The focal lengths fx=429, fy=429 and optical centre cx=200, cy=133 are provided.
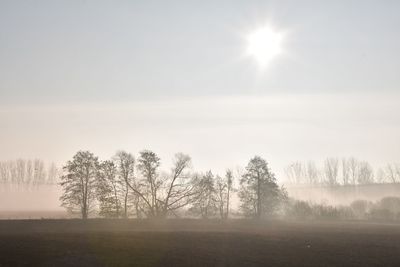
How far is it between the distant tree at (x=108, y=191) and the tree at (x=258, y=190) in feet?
82.3

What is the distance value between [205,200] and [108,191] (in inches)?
862

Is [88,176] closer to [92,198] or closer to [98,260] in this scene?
[92,198]

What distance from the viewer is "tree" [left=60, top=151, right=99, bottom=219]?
7088cm

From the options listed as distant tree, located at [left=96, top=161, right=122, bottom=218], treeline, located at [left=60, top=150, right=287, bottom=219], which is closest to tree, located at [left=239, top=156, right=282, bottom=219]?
treeline, located at [left=60, top=150, right=287, bottom=219]

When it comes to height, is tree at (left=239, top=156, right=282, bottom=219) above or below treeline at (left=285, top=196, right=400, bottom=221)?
above

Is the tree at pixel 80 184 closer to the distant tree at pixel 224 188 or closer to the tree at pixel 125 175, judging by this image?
the tree at pixel 125 175

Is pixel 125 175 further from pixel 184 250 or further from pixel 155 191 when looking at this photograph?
pixel 184 250

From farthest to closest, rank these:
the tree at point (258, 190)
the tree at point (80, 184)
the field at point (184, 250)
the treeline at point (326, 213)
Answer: the treeline at point (326, 213), the tree at point (258, 190), the tree at point (80, 184), the field at point (184, 250)

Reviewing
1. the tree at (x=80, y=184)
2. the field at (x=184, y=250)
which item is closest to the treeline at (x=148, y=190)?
the tree at (x=80, y=184)

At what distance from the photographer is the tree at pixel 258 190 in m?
84.6

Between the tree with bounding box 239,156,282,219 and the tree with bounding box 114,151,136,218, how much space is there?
22.0 metres

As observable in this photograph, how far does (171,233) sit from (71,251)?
14809mm

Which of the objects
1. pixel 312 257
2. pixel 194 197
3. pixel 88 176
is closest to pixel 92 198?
pixel 88 176

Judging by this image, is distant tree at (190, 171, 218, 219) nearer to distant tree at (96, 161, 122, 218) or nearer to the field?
distant tree at (96, 161, 122, 218)
